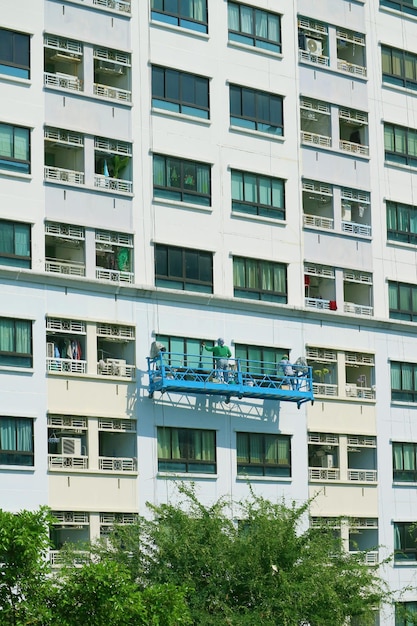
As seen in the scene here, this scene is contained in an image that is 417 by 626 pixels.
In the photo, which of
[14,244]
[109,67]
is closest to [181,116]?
[109,67]

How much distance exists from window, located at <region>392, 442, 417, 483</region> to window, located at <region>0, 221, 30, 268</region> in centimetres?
1656

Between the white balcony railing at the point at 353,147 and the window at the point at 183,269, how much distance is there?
818cm

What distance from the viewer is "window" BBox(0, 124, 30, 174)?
152 ft

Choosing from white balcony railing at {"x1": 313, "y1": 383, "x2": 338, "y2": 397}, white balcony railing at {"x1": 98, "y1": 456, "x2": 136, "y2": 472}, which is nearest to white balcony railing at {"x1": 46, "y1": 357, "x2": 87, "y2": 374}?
white balcony railing at {"x1": 98, "y1": 456, "x2": 136, "y2": 472}

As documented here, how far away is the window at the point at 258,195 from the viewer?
52.0 meters

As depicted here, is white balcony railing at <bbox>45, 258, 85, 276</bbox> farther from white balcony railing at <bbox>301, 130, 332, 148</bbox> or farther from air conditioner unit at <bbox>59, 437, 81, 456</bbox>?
white balcony railing at <bbox>301, 130, 332, 148</bbox>

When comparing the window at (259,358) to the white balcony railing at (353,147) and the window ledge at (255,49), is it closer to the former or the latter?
the white balcony railing at (353,147)

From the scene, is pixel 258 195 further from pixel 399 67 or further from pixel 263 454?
pixel 399 67

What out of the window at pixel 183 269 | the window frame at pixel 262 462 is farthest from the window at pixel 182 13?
the window frame at pixel 262 462

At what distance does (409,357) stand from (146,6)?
1638cm

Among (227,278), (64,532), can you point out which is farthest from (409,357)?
(64,532)

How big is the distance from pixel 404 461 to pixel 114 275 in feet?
45.8

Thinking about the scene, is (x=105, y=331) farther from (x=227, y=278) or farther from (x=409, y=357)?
(x=409, y=357)

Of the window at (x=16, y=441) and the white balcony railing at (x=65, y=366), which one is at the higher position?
the white balcony railing at (x=65, y=366)
